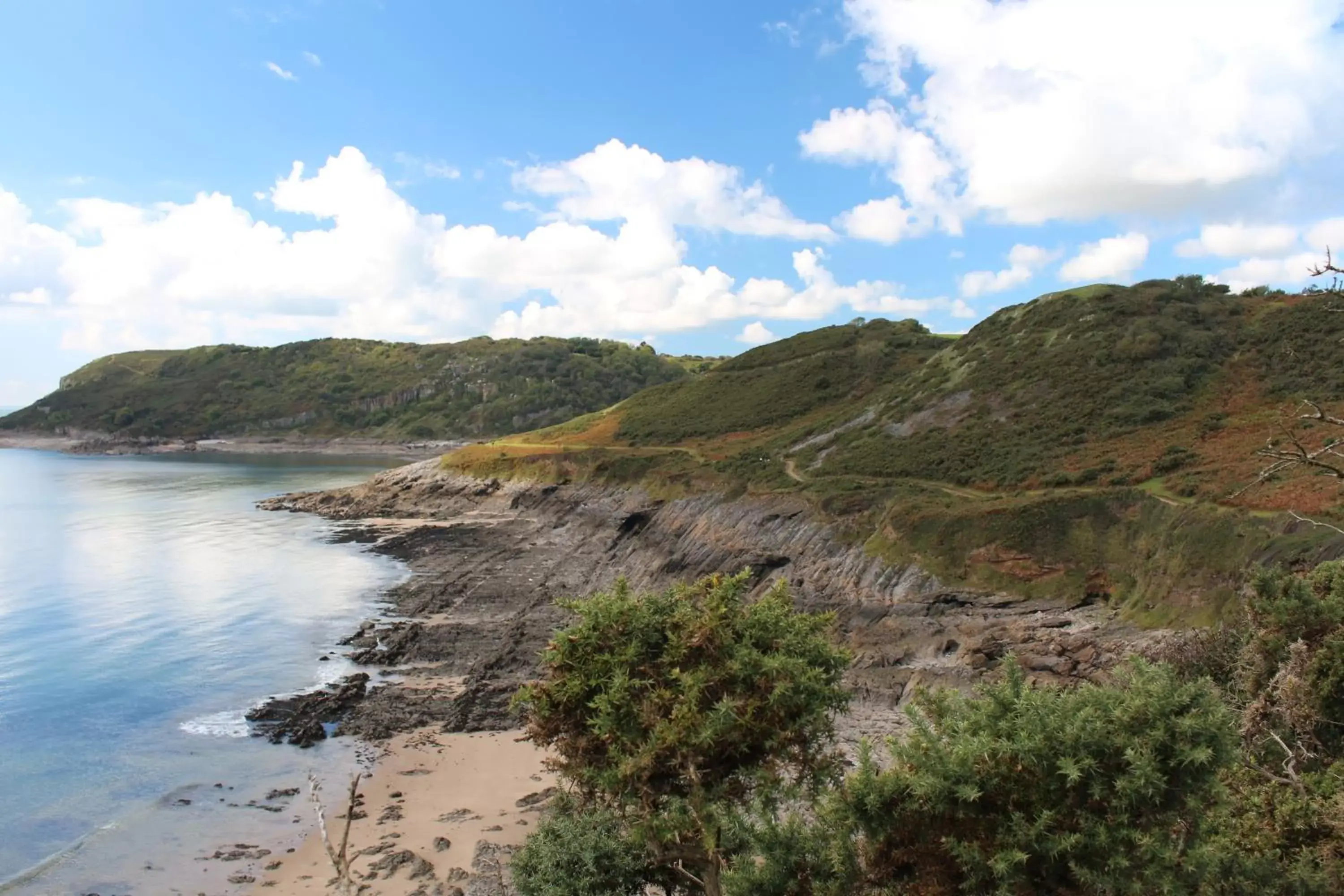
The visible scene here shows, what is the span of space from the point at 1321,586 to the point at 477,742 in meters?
27.0

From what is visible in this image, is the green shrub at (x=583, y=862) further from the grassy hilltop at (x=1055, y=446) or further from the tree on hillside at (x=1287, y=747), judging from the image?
the grassy hilltop at (x=1055, y=446)

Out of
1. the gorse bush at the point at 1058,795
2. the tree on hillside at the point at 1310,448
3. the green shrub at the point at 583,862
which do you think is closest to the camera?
the tree on hillside at the point at 1310,448

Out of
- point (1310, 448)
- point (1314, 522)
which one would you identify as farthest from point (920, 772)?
point (1310, 448)

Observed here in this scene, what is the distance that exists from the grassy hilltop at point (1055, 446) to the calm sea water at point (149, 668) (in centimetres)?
2815

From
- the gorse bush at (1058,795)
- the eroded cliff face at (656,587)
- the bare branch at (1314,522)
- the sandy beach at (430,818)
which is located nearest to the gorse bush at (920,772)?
the gorse bush at (1058,795)

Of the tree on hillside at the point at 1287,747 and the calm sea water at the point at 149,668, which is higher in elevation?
the tree on hillside at the point at 1287,747

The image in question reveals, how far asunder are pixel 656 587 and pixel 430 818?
1136 inches

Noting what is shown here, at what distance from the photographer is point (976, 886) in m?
12.6

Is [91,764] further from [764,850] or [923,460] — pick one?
[923,460]

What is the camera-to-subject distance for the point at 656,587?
5450 cm

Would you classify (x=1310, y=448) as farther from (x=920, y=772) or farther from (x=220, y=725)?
(x=220, y=725)

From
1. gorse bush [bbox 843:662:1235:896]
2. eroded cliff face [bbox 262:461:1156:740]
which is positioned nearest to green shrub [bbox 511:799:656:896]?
gorse bush [bbox 843:662:1235:896]

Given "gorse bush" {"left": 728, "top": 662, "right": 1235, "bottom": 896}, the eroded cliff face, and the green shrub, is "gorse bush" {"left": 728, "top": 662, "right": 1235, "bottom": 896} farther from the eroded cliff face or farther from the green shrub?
the eroded cliff face

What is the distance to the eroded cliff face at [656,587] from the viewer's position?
33.0m
